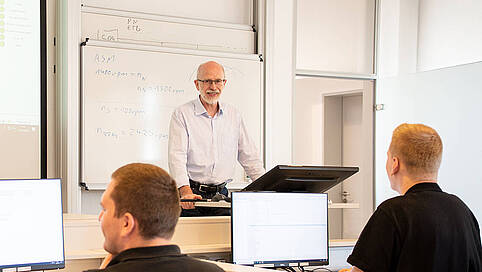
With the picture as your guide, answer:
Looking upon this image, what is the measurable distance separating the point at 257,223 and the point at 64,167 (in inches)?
92.6

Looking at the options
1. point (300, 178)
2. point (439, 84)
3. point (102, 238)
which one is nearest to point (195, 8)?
point (439, 84)

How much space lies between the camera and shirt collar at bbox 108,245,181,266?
1311mm

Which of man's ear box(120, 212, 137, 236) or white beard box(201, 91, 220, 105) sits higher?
white beard box(201, 91, 220, 105)

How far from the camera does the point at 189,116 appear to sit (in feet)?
A: 12.4

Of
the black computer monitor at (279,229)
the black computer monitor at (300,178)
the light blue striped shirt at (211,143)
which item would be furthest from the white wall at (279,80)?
the black computer monitor at (279,229)

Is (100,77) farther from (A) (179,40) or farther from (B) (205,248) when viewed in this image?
(B) (205,248)

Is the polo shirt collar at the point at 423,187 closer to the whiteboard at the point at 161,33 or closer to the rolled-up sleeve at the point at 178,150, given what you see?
the rolled-up sleeve at the point at 178,150

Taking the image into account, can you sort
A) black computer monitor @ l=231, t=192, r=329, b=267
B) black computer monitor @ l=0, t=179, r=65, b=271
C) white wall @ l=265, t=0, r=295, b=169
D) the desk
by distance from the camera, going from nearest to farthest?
black computer monitor @ l=0, t=179, r=65, b=271 < the desk < black computer monitor @ l=231, t=192, r=329, b=267 < white wall @ l=265, t=0, r=295, b=169

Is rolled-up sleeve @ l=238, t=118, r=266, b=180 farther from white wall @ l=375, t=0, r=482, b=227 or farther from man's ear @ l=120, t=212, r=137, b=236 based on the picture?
man's ear @ l=120, t=212, r=137, b=236

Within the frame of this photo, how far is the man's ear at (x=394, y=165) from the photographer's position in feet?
6.33

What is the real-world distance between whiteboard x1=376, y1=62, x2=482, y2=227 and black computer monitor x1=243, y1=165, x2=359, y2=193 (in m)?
2.38

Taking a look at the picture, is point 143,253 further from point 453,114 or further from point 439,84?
point 439,84

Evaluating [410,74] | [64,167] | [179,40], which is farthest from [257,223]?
[410,74]

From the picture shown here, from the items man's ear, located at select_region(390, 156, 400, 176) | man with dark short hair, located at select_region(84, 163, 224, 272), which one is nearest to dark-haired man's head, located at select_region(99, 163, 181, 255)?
man with dark short hair, located at select_region(84, 163, 224, 272)
